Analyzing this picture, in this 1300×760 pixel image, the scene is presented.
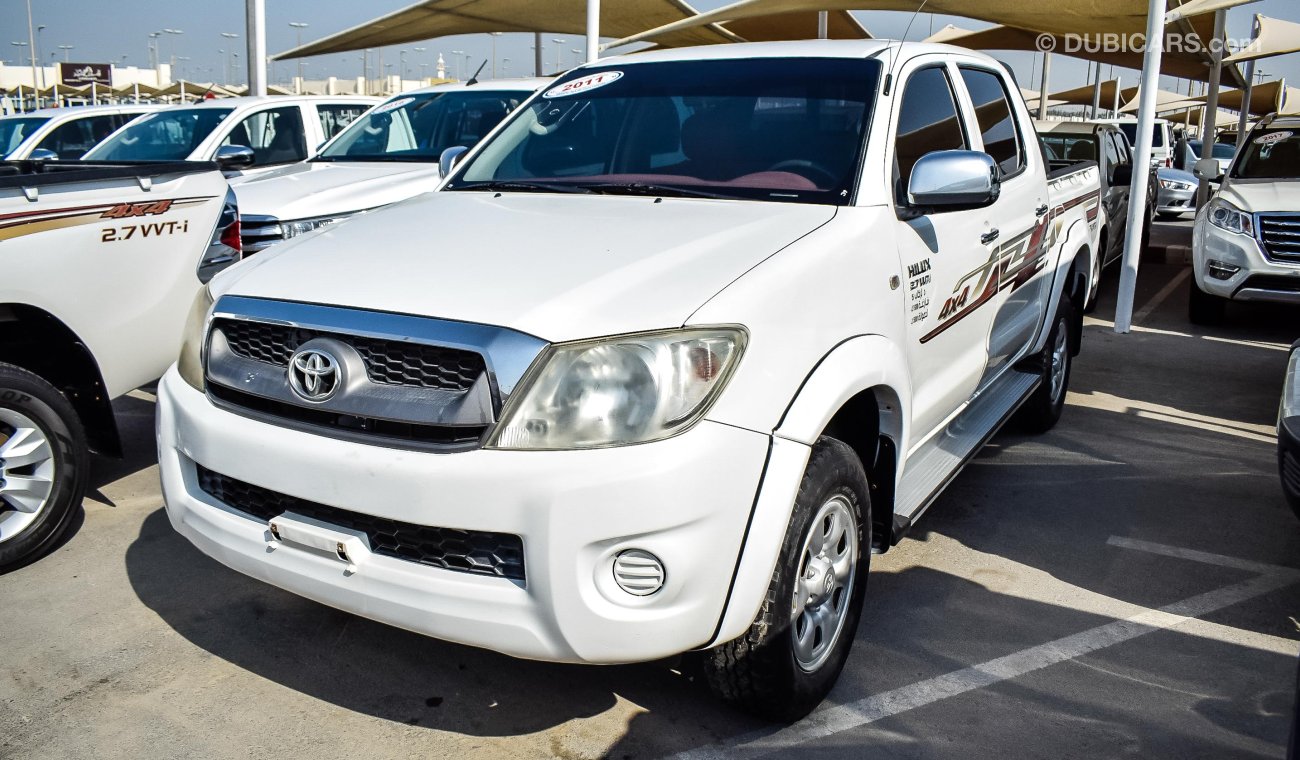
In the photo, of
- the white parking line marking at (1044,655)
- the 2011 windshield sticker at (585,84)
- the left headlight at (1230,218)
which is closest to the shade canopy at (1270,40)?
the left headlight at (1230,218)

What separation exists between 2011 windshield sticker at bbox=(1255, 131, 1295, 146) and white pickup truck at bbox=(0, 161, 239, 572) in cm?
865

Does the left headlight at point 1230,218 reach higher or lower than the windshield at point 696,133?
lower

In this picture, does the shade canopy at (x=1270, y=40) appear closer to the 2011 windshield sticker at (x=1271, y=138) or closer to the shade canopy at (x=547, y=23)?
the shade canopy at (x=547, y=23)

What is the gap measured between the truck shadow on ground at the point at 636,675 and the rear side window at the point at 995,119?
186 cm

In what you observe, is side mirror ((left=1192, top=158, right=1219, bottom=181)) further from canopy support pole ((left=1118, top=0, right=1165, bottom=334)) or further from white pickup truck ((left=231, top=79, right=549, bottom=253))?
white pickup truck ((left=231, top=79, right=549, bottom=253))

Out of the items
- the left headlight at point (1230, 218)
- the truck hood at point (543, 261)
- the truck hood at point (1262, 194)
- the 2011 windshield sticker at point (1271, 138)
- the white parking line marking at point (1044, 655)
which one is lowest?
the white parking line marking at point (1044, 655)

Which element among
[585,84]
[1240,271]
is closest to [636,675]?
[585,84]

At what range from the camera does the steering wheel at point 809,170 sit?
132 inches

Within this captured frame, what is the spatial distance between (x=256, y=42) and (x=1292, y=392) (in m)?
12.5

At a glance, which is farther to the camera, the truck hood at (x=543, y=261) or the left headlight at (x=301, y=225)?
the left headlight at (x=301, y=225)

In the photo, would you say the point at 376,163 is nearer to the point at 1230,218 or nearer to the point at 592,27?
the point at 592,27

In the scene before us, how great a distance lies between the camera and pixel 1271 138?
9398mm

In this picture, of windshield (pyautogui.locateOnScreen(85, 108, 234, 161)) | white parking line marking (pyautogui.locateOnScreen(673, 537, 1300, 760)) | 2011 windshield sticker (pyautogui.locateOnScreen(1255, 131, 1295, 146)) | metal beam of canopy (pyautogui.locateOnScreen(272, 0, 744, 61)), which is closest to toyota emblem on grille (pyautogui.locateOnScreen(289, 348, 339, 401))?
white parking line marking (pyautogui.locateOnScreen(673, 537, 1300, 760))

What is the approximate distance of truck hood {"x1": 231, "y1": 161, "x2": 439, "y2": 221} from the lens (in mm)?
6704
